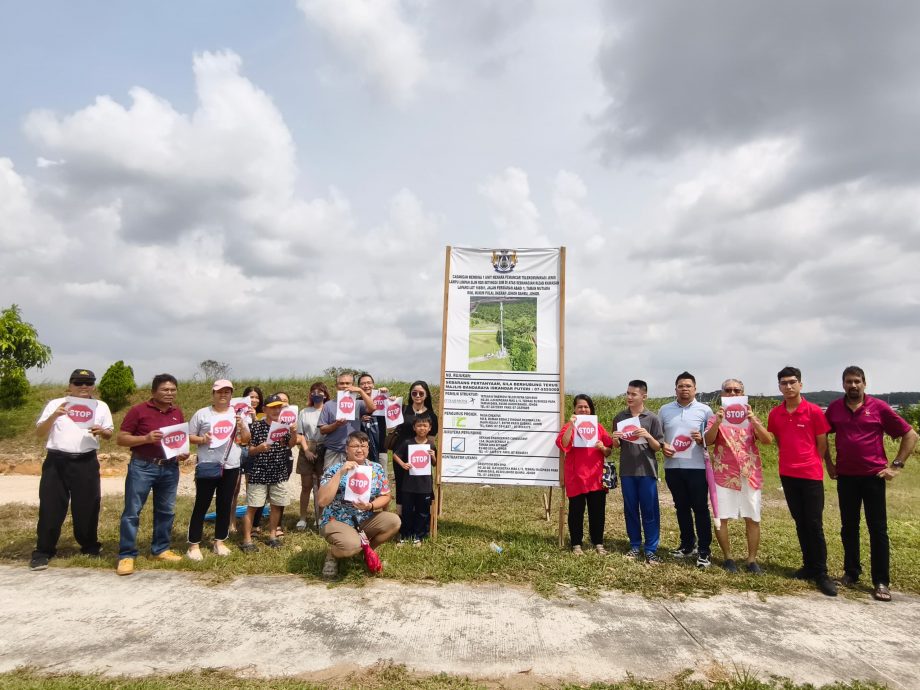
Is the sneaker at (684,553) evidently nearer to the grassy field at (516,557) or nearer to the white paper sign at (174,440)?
the grassy field at (516,557)

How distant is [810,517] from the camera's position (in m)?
5.17

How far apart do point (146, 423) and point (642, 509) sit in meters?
5.15

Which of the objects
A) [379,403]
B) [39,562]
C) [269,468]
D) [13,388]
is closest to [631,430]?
[379,403]

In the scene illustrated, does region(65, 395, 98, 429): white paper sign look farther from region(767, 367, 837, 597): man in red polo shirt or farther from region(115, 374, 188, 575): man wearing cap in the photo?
region(767, 367, 837, 597): man in red polo shirt

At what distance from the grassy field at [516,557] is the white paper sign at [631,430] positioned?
1204 mm

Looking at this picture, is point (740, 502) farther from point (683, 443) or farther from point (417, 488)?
point (417, 488)

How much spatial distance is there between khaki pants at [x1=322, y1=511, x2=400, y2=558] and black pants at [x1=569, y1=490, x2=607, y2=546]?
2.01 metres

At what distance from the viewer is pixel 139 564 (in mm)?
5375

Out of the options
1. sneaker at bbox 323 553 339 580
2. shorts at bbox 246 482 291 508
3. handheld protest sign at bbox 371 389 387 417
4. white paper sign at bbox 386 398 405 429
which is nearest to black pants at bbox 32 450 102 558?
shorts at bbox 246 482 291 508

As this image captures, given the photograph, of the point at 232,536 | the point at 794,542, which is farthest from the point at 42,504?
the point at 794,542

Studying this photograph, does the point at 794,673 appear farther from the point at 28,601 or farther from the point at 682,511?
the point at 28,601

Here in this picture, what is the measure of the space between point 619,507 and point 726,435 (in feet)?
13.0

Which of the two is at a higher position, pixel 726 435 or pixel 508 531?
pixel 726 435

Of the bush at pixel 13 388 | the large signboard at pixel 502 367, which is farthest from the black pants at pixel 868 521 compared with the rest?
the bush at pixel 13 388
